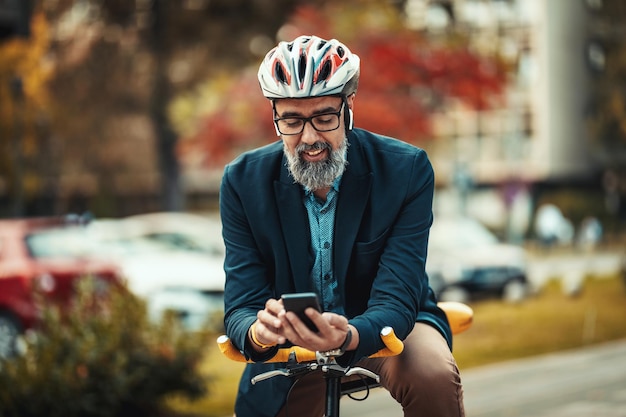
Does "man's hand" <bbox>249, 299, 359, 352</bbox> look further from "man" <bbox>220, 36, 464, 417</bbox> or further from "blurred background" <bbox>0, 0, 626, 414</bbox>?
"blurred background" <bbox>0, 0, 626, 414</bbox>

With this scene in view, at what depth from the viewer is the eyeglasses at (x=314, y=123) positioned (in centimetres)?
324

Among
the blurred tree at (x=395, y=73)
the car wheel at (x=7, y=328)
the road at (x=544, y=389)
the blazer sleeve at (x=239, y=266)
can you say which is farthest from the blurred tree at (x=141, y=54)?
the blazer sleeve at (x=239, y=266)

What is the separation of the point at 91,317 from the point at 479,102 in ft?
41.2

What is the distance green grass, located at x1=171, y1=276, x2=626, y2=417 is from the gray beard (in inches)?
203

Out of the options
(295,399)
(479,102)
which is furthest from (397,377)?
(479,102)

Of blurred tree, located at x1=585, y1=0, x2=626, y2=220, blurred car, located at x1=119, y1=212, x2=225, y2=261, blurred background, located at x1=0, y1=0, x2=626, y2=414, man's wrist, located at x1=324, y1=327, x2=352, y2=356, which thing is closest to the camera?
man's wrist, located at x1=324, y1=327, x2=352, y2=356

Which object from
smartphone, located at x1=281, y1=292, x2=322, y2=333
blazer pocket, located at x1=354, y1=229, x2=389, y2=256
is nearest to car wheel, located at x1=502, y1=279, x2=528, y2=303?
blazer pocket, located at x1=354, y1=229, x2=389, y2=256

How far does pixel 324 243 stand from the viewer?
3.34 m

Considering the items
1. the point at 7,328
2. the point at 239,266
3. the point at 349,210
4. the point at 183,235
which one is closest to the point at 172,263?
the point at 183,235

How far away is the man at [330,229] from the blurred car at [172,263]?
32.5 ft

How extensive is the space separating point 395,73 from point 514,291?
13.8 feet

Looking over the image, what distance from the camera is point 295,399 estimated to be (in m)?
3.51

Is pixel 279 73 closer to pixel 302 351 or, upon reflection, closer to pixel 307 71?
pixel 307 71

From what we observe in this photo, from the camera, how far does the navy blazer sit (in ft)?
10.7
